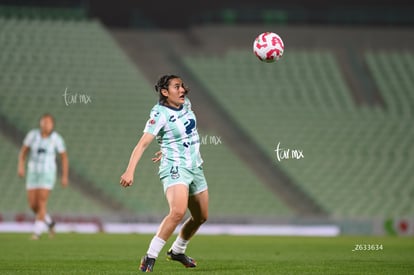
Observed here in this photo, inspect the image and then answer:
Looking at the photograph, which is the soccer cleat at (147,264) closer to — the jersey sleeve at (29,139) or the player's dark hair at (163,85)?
the player's dark hair at (163,85)

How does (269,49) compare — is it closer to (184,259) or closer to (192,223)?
(192,223)

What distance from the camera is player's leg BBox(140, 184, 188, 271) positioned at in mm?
10211

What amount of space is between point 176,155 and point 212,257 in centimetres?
310

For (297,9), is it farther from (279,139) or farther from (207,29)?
(279,139)

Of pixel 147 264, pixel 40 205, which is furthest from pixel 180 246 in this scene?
pixel 40 205

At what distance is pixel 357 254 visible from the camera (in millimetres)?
14266

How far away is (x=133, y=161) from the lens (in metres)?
10.1

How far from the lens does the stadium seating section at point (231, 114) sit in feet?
88.1

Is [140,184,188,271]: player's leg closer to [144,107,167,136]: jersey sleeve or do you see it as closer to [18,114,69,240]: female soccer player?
[144,107,167,136]: jersey sleeve

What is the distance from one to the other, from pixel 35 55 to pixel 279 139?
24.4 ft

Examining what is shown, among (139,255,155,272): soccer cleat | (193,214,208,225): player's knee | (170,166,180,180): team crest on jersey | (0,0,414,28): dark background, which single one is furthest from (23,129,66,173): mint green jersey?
(0,0,414,28): dark background

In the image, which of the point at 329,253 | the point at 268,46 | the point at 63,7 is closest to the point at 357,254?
the point at 329,253

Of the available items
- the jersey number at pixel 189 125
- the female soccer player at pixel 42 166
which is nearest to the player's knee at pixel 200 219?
the jersey number at pixel 189 125

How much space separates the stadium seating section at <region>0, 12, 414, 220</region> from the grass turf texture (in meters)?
7.22
